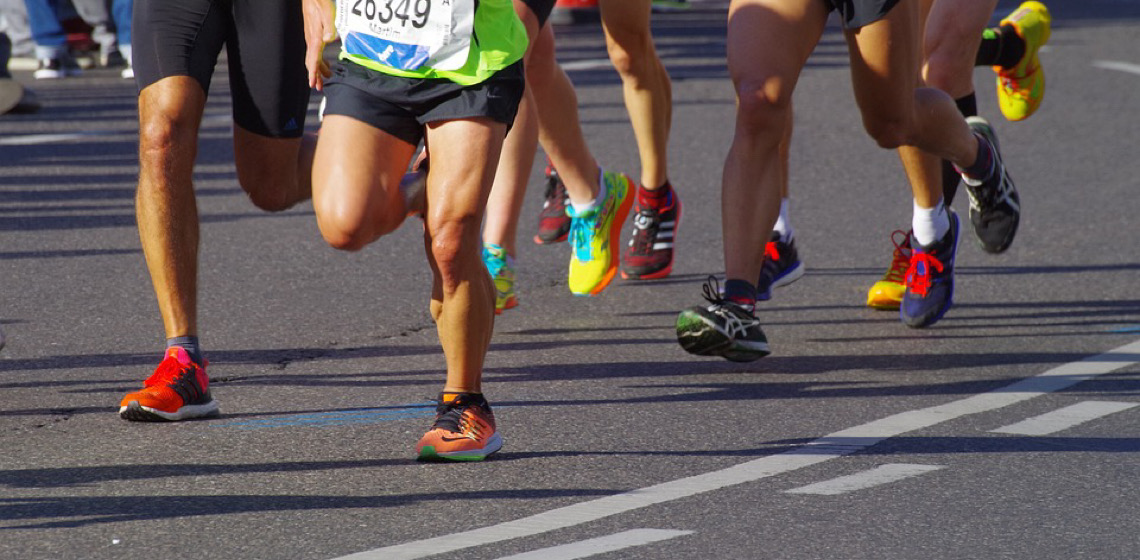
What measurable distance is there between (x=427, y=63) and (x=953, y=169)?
3107mm

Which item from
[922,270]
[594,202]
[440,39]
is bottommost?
[922,270]

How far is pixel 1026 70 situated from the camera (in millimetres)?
8039

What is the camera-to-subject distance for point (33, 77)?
14078 mm

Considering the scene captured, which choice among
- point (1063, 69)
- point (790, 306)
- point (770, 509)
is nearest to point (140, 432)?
point (770, 509)

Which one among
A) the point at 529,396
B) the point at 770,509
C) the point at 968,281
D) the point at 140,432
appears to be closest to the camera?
the point at 770,509

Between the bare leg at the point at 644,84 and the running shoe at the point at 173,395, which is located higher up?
the bare leg at the point at 644,84

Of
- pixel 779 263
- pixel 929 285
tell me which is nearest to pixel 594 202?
pixel 779 263

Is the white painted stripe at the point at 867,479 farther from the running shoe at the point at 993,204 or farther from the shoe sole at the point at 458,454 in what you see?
the running shoe at the point at 993,204

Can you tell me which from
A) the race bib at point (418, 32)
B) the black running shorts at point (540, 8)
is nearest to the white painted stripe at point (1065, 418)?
the race bib at point (418, 32)

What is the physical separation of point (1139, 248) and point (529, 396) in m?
3.72

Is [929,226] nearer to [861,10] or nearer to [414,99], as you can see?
[861,10]

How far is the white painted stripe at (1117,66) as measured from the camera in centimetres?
1546

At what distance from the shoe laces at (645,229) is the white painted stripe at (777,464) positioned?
187 centimetres

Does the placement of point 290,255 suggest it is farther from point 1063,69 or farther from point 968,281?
point 1063,69
